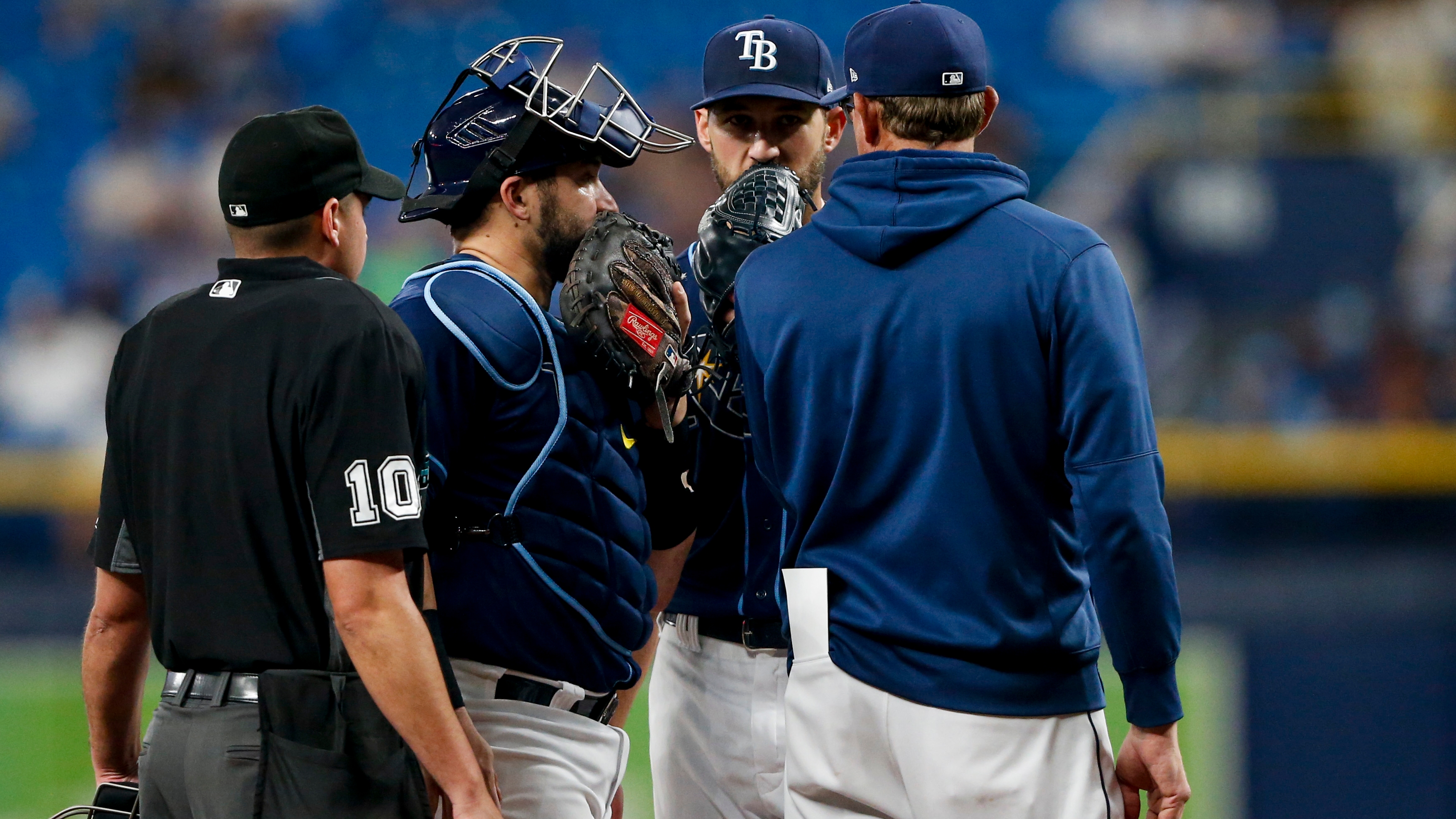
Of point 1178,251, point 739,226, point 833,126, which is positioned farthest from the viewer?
point 1178,251

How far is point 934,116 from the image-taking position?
211 centimetres

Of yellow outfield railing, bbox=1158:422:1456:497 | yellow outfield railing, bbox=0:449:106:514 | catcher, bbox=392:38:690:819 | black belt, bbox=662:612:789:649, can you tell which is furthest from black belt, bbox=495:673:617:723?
yellow outfield railing, bbox=0:449:106:514

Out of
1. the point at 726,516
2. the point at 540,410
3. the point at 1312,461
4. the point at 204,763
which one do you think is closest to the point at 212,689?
the point at 204,763

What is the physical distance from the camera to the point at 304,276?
6.43 ft

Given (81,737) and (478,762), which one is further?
(81,737)

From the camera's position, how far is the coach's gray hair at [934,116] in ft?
6.93

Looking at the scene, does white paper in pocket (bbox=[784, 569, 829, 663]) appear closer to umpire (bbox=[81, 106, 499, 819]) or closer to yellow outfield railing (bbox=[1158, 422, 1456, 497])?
umpire (bbox=[81, 106, 499, 819])

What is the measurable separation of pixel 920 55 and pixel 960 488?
0.63m

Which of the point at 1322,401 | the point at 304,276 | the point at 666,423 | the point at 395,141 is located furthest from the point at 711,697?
the point at 395,141

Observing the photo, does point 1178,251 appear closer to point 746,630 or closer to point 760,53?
point 760,53

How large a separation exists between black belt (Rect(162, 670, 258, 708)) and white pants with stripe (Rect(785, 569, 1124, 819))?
0.78 metres

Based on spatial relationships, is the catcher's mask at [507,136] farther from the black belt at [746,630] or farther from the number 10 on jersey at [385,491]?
the black belt at [746,630]

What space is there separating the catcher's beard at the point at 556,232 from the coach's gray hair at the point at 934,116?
530mm

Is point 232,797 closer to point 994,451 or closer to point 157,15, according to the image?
point 994,451
